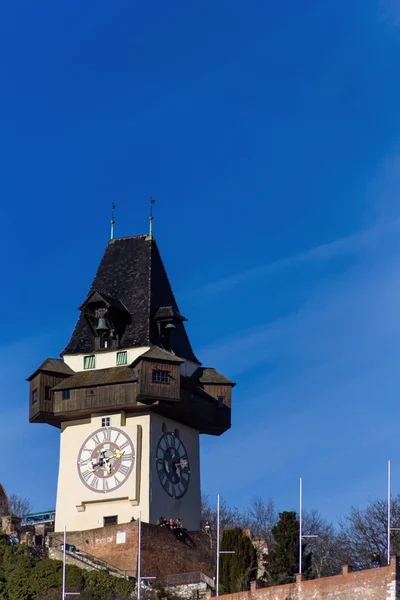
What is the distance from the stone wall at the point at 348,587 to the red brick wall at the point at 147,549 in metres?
9.05

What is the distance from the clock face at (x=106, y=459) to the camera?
3509 inches

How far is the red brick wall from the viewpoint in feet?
285

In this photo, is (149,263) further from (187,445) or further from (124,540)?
(124,540)

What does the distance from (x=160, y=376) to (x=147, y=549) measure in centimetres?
846

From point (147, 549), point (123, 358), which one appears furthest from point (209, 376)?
point (147, 549)

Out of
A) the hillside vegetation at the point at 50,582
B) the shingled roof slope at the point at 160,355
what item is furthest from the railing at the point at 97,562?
the shingled roof slope at the point at 160,355

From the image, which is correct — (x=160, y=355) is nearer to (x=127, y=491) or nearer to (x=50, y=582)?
(x=127, y=491)

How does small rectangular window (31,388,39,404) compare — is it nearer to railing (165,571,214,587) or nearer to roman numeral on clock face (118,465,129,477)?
roman numeral on clock face (118,465,129,477)

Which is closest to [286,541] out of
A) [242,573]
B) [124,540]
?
[242,573]

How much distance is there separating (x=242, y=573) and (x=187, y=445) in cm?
1020

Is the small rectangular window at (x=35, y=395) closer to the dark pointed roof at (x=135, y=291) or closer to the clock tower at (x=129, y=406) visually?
the clock tower at (x=129, y=406)

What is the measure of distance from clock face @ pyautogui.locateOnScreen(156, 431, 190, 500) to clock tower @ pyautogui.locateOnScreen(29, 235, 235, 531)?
0.16 ft

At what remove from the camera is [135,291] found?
93812mm

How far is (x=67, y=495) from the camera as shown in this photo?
297 ft
